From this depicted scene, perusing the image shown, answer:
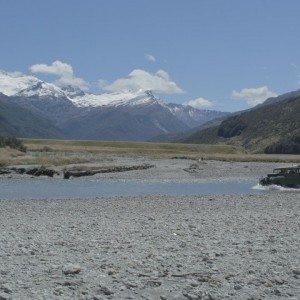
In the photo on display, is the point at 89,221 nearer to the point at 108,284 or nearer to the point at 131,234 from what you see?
the point at 131,234

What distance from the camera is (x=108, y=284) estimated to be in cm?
1330

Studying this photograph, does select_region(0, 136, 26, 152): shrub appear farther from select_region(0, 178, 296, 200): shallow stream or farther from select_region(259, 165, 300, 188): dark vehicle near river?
select_region(259, 165, 300, 188): dark vehicle near river

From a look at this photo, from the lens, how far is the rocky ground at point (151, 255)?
12906mm

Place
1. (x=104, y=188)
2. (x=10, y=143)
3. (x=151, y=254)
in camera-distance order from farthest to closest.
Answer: (x=10, y=143), (x=104, y=188), (x=151, y=254)

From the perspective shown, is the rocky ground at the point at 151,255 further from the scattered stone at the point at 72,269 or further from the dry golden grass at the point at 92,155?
the dry golden grass at the point at 92,155

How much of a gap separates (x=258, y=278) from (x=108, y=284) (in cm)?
353

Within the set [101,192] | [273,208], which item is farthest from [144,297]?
[101,192]

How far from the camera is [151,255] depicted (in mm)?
16547

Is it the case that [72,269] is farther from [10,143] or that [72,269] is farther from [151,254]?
[10,143]

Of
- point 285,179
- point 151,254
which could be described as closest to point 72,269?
point 151,254

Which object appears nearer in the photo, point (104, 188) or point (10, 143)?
point (104, 188)

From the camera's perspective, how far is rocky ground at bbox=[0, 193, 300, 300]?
12.9 meters

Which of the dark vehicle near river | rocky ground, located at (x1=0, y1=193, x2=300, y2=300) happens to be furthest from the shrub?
rocky ground, located at (x1=0, y1=193, x2=300, y2=300)

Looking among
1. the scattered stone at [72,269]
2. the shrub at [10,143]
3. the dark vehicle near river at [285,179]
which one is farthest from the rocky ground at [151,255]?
the shrub at [10,143]
